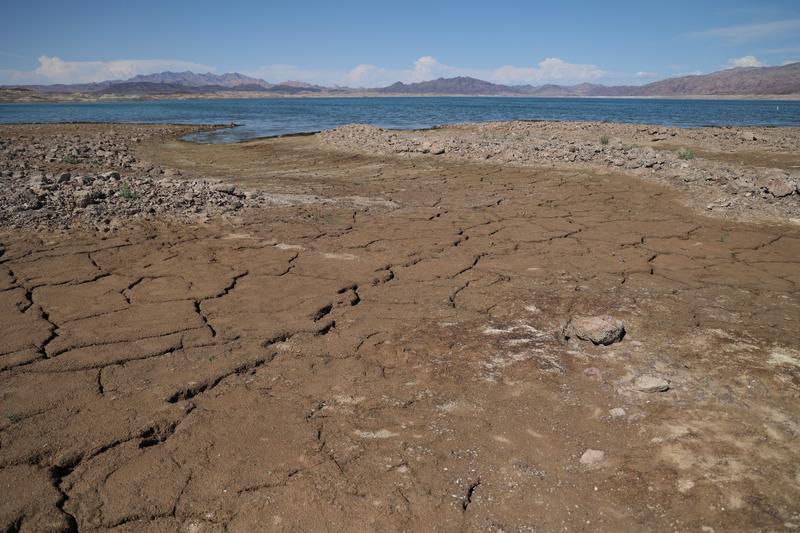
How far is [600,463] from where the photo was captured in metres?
2.37

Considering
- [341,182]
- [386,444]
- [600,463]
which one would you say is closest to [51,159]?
[341,182]

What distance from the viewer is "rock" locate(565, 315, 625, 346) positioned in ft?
11.3

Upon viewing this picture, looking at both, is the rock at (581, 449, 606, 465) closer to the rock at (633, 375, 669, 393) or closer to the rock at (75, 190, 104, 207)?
the rock at (633, 375, 669, 393)

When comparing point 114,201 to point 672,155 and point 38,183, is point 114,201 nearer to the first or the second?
point 38,183

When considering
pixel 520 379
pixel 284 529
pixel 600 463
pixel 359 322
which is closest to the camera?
pixel 284 529

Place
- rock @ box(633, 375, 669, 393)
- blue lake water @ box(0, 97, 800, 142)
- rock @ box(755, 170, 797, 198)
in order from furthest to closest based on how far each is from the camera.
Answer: blue lake water @ box(0, 97, 800, 142), rock @ box(755, 170, 797, 198), rock @ box(633, 375, 669, 393)

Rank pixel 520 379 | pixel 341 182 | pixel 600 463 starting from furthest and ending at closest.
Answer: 1. pixel 341 182
2. pixel 520 379
3. pixel 600 463

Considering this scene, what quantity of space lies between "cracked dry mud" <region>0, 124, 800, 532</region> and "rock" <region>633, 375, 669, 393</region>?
0.04 meters

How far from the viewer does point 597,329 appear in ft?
11.4

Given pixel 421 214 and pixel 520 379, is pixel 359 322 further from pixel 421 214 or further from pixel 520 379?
pixel 421 214

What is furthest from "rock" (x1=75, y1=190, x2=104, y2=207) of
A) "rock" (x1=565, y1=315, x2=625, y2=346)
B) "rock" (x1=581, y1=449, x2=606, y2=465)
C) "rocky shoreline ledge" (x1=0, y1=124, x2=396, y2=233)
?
"rock" (x1=581, y1=449, x2=606, y2=465)

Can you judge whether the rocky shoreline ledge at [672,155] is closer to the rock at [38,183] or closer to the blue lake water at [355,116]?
the rock at [38,183]

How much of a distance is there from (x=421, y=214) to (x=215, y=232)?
291 centimetres

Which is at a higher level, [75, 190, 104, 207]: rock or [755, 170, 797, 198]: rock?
[755, 170, 797, 198]: rock
